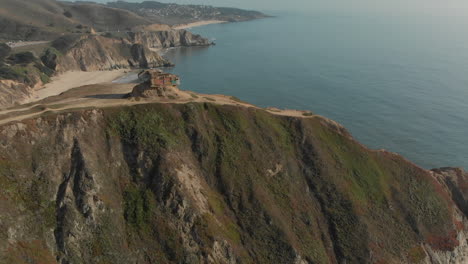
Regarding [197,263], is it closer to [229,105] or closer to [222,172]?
[222,172]

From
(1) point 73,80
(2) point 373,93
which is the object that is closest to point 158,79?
(1) point 73,80

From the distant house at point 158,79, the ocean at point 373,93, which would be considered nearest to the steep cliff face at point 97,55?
the ocean at point 373,93

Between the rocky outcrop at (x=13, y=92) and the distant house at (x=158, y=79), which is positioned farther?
the rocky outcrop at (x=13, y=92)

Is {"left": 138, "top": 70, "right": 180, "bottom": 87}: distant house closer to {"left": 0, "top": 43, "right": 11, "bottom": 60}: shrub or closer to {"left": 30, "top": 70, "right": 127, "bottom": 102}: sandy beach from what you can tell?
{"left": 30, "top": 70, "right": 127, "bottom": 102}: sandy beach

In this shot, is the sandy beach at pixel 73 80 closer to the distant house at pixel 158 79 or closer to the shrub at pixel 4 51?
the shrub at pixel 4 51

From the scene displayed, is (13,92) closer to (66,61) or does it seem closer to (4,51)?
(4,51)

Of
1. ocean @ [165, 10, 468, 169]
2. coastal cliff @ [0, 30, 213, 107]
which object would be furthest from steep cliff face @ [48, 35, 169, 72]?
ocean @ [165, 10, 468, 169]
